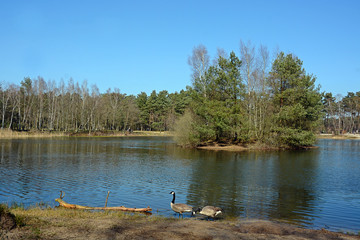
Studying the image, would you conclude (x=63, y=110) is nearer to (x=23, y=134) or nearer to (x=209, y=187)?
(x=23, y=134)

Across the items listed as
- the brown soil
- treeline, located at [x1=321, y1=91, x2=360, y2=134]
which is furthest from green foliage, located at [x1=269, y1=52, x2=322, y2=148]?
treeline, located at [x1=321, y1=91, x2=360, y2=134]

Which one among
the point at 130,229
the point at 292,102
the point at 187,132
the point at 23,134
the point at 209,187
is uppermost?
the point at 292,102

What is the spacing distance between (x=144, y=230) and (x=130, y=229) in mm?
438

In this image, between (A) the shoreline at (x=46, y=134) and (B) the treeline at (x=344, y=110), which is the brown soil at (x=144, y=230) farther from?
(B) the treeline at (x=344, y=110)

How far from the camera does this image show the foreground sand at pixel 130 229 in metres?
8.91

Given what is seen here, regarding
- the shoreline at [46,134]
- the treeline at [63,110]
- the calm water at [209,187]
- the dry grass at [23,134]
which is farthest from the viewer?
the treeline at [63,110]

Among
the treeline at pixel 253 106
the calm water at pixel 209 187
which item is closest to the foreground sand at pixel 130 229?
the calm water at pixel 209 187

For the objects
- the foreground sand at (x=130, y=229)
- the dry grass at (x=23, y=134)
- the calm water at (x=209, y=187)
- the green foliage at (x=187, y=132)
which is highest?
the green foliage at (x=187, y=132)

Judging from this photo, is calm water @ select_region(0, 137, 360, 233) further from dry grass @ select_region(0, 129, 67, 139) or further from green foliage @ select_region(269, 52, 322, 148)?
dry grass @ select_region(0, 129, 67, 139)

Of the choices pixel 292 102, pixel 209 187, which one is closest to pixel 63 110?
pixel 292 102

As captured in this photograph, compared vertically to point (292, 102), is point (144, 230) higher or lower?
lower

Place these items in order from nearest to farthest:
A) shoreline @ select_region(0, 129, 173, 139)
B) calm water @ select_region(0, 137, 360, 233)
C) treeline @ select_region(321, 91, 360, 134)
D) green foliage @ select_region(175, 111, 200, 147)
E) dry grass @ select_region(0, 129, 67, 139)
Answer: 1. calm water @ select_region(0, 137, 360, 233)
2. green foliage @ select_region(175, 111, 200, 147)
3. dry grass @ select_region(0, 129, 67, 139)
4. shoreline @ select_region(0, 129, 173, 139)
5. treeline @ select_region(321, 91, 360, 134)

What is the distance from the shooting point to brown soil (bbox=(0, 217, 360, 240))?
8.86 meters

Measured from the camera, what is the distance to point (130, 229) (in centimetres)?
973
